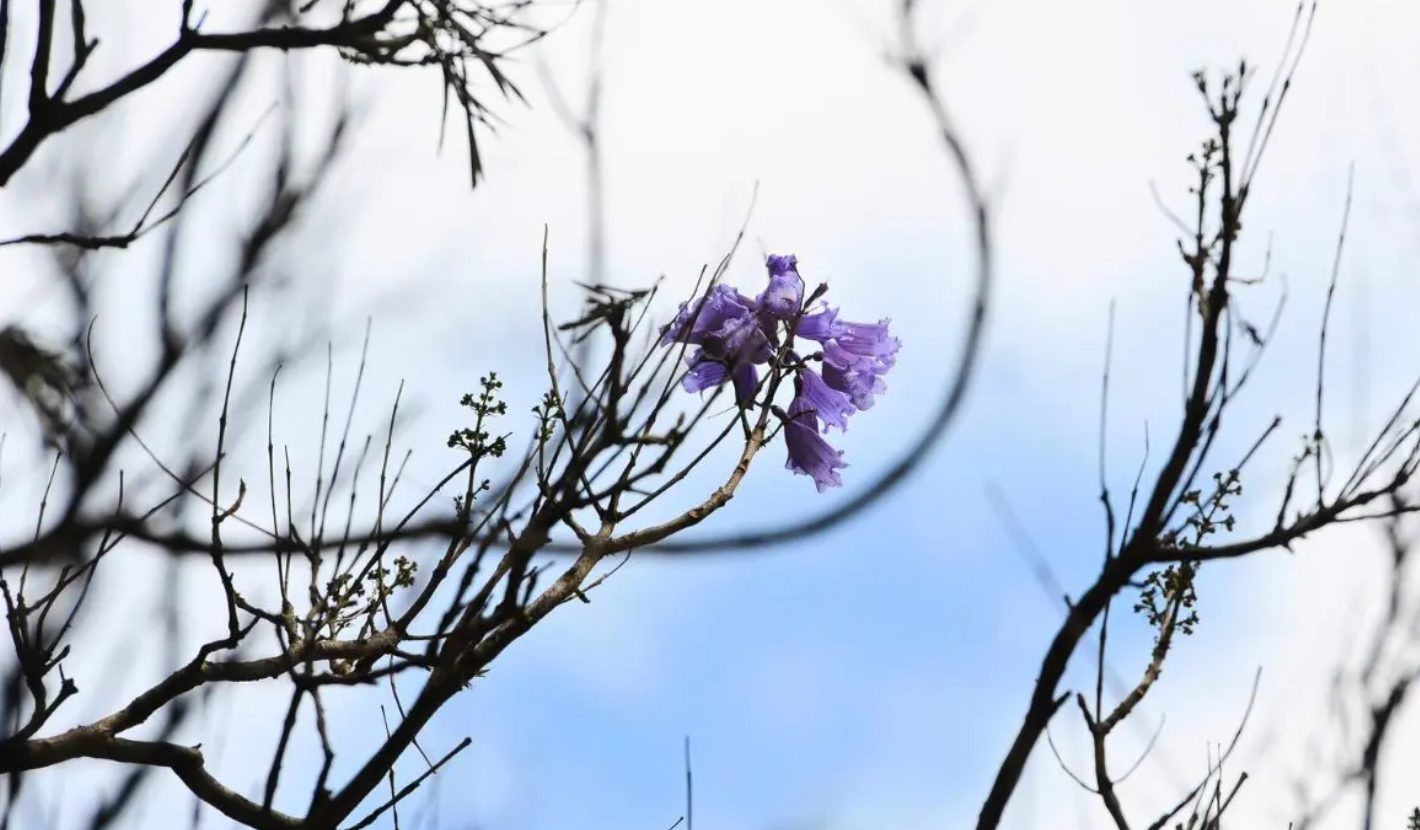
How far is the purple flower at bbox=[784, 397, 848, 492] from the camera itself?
3.66m

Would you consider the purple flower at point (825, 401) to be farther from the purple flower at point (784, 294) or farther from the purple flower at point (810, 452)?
the purple flower at point (784, 294)

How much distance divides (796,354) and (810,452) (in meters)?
0.31

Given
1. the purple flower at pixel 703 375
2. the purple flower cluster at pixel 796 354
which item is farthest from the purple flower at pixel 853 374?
the purple flower at pixel 703 375

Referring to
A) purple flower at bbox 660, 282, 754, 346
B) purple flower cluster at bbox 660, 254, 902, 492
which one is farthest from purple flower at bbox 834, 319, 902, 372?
purple flower at bbox 660, 282, 754, 346

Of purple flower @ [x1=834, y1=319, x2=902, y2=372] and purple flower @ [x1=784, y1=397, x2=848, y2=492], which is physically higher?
purple flower @ [x1=834, y1=319, x2=902, y2=372]

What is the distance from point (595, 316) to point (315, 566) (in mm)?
Answer: 810

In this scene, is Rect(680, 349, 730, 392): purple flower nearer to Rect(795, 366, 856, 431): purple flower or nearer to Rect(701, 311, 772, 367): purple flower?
Rect(701, 311, 772, 367): purple flower

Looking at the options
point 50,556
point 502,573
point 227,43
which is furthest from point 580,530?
point 227,43

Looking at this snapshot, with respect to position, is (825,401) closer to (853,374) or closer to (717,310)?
(853,374)

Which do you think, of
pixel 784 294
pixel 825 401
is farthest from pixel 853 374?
pixel 784 294

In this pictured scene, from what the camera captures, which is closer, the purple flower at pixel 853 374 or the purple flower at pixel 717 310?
the purple flower at pixel 717 310

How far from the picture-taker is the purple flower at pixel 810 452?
12.0 ft

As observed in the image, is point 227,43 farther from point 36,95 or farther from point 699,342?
point 699,342

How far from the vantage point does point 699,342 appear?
3502 mm
